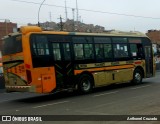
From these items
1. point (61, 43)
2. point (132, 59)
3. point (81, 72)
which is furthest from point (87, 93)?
point (132, 59)

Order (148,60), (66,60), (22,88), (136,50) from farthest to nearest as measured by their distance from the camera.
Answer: (148,60)
(136,50)
(66,60)
(22,88)

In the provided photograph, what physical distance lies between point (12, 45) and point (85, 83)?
401 centimetres

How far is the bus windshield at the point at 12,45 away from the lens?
1546 centimetres

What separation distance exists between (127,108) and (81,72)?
5.94 meters

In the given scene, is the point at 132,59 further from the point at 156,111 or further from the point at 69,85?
the point at 156,111

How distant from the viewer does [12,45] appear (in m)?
16.0

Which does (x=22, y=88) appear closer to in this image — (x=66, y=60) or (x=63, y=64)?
(x=63, y=64)

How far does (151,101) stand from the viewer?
512 inches

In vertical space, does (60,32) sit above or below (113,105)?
above

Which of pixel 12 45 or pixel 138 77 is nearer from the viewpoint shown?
pixel 12 45

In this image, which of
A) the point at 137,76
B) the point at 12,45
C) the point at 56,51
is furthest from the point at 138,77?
the point at 12,45

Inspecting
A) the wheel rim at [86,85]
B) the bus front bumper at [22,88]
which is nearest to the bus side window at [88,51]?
the wheel rim at [86,85]

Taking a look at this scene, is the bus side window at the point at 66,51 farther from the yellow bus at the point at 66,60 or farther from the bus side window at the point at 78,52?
the bus side window at the point at 78,52

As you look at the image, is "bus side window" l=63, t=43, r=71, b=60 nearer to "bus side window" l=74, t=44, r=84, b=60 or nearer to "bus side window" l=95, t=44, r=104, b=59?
"bus side window" l=74, t=44, r=84, b=60
